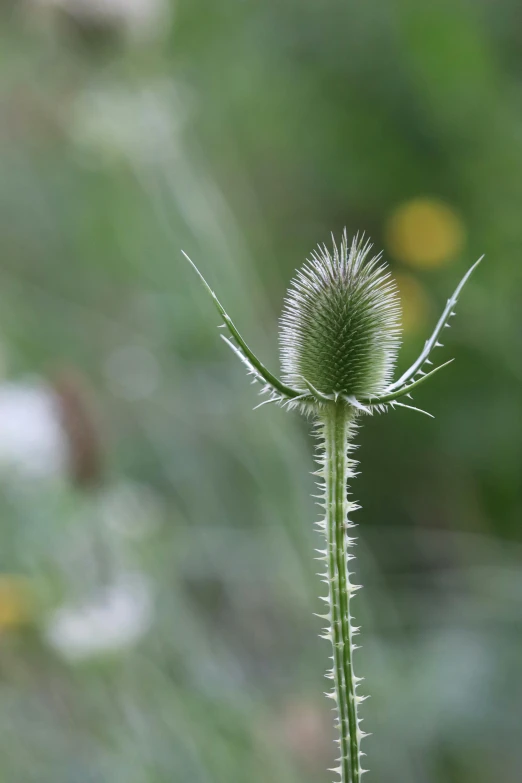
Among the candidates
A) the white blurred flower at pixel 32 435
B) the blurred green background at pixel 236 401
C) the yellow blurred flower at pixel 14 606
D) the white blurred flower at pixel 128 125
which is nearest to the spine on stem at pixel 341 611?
the blurred green background at pixel 236 401

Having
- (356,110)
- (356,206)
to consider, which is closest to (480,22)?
(356,110)

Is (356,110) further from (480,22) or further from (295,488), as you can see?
(295,488)

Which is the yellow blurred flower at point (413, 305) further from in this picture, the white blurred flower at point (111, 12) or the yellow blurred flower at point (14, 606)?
the yellow blurred flower at point (14, 606)

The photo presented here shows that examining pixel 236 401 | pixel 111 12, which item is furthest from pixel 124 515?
pixel 111 12

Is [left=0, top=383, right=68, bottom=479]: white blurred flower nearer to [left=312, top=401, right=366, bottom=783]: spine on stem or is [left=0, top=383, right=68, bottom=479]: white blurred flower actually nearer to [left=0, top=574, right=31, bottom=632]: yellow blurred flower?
[left=0, top=574, right=31, bottom=632]: yellow blurred flower

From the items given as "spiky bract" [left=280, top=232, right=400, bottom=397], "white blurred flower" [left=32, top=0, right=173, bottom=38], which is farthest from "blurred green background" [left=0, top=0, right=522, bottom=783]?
"spiky bract" [left=280, top=232, right=400, bottom=397]

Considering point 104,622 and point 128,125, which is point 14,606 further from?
point 128,125
